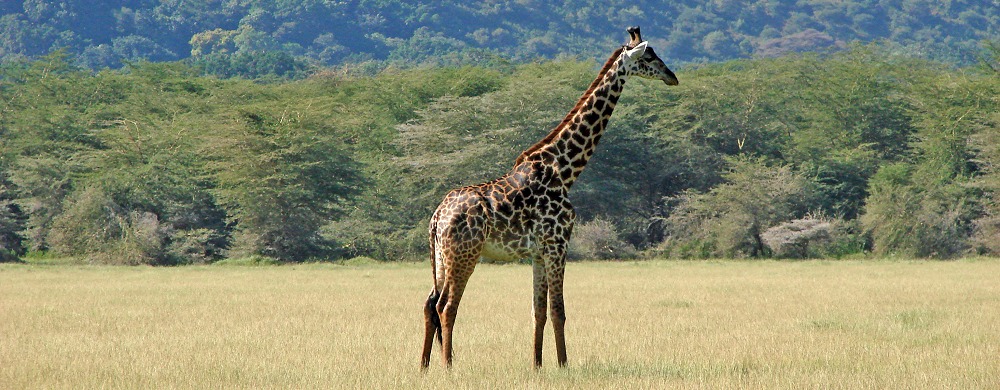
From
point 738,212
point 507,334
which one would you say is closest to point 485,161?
point 738,212

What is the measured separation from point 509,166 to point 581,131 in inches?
1105

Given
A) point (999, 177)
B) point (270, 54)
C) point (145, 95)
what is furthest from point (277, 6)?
point (999, 177)

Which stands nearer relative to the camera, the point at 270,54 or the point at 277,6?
the point at 270,54

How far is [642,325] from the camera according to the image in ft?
46.1

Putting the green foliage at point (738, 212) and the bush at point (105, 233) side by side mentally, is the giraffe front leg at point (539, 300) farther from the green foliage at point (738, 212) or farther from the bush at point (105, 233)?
the green foliage at point (738, 212)

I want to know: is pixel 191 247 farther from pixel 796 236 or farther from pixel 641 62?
pixel 641 62

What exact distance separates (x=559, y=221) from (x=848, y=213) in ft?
114

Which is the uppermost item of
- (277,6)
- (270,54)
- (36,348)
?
(277,6)

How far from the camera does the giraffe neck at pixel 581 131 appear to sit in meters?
10.1

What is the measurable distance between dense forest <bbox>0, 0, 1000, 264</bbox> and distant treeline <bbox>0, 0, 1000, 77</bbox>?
64829 mm

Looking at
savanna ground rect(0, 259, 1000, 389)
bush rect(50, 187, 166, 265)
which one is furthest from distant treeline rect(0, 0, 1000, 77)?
savanna ground rect(0, 259, 1000, 389)

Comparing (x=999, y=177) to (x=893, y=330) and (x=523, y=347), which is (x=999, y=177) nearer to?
(x=893, y=330)

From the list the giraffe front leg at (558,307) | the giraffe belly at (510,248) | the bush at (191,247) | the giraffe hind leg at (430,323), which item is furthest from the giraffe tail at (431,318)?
the bush at (191,247)

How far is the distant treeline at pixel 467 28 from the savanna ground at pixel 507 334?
9166cm
